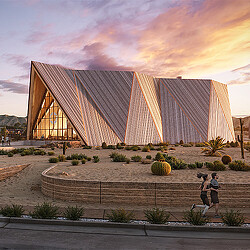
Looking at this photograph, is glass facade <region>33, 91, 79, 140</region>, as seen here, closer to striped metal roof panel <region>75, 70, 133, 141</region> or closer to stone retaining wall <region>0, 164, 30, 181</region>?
striped metal roof panel <region>75, 70, 133, 141</region>

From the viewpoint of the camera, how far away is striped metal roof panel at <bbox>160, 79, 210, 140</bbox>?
4041cm

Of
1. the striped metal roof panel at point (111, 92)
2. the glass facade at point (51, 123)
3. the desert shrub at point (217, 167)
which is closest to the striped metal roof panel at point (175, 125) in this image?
the striped metal roof panel at point (111, 92)

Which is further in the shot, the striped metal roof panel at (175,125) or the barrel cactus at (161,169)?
the striped metal roof panel at (175,125)

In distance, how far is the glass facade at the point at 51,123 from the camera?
127 feet

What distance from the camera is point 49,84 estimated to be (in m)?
33.2

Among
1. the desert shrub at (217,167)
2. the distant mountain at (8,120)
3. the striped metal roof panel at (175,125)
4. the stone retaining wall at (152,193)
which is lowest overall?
the stone retaining wall at (152,193)

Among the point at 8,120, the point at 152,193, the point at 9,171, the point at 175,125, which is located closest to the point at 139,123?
the point at 175,125

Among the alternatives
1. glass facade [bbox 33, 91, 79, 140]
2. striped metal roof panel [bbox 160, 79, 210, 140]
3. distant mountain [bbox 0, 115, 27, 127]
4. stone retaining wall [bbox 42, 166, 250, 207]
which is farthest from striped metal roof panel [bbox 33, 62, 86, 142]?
distant mountain [bbox 0, 115, 27, 127]

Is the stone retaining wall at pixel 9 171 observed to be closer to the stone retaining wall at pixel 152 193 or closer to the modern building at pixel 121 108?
the stone retaining wall at pixel 152 193

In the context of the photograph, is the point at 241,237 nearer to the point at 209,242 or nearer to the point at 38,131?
the point at 209,242

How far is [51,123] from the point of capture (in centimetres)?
4053

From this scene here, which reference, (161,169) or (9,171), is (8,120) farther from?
(161,169)

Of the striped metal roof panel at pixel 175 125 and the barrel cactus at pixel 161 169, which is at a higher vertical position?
the striped metal roof panel at pixel 175 125

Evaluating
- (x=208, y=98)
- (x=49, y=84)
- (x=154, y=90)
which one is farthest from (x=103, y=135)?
(x=208, y=98)
